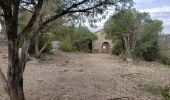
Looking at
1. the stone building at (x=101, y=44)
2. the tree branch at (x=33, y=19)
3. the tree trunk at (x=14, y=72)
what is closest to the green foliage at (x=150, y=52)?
A: the stone building at (x=101, y=44)

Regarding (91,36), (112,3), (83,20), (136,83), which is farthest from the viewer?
(91,36)

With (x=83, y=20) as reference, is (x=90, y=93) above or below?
below

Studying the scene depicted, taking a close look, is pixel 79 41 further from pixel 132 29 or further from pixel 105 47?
pixel 132 29

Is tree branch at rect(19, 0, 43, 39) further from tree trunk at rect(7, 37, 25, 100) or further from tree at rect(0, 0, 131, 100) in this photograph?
tree trunk at rect(7, 37, 25, 100)

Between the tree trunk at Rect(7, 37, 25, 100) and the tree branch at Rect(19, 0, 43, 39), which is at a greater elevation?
the tree branch at Rect(19, 0, 43, 39)

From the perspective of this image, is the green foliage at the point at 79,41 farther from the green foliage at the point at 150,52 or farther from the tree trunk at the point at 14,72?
the tree trunk at the point at 14,72

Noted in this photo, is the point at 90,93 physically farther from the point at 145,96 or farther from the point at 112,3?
the point at 112,3

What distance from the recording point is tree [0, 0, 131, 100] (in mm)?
8367

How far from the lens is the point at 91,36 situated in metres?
56.0

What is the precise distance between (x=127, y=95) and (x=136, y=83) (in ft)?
11.9

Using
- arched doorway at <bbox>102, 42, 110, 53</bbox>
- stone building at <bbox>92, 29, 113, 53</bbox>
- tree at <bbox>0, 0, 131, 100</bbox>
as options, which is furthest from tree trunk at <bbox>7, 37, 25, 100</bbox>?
arched doorway at <bbox>102, 42, 110, 53</bbox>

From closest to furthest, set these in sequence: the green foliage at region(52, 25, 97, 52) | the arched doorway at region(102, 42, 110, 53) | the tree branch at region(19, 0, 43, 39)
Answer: the tree branch at region(19, 0, 43, 39) < the green foliage at region(52, 25, 97, 52) < the arched doorway at region(102, 42, 110, 53)

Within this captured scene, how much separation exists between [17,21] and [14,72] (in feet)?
4.53

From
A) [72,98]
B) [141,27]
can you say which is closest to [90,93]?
[72,98]
